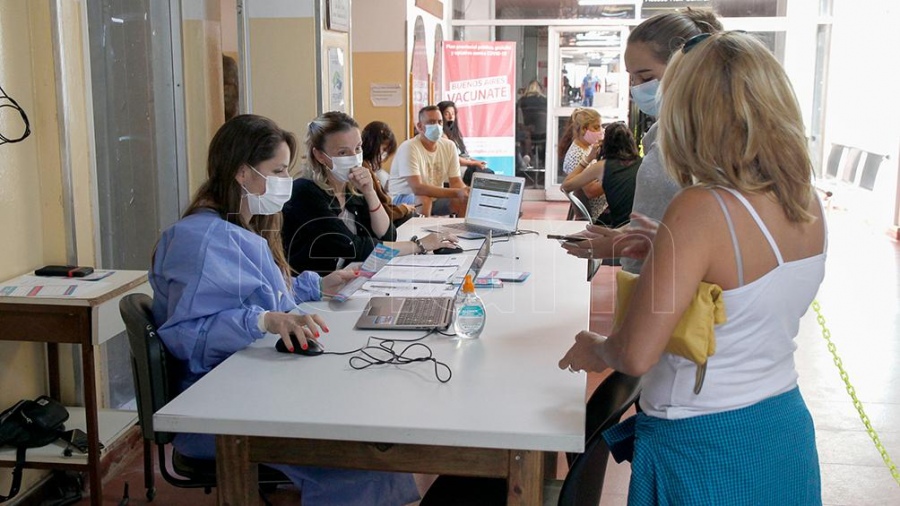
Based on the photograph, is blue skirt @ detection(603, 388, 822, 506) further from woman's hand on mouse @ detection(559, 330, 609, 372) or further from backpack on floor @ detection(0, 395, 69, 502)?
backpack on floor @ detection(0, 395, 69, 502)

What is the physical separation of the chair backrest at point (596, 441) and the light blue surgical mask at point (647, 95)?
958 mm

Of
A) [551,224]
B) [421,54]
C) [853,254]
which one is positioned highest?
[421,54]

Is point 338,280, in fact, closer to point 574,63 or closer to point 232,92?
point 232,92

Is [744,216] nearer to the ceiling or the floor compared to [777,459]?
nearer to the ceiling

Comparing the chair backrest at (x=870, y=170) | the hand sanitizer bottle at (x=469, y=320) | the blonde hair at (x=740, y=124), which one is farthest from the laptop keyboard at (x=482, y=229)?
the chair backrest at (x=870, y=170)

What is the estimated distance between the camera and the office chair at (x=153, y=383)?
2.16 m

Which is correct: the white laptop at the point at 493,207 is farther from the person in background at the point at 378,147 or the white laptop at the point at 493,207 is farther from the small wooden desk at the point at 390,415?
the small wooden desk at the point at 390,415

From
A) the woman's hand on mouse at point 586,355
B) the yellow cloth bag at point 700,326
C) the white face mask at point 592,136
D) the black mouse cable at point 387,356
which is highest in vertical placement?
the white face mask at point 592,136

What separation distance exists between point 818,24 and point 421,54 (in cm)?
528

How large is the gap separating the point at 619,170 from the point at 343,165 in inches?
79.4

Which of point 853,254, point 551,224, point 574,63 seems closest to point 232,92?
point 551,224

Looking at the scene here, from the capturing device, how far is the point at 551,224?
186 inches

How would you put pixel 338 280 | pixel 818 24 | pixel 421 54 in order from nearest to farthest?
1. pixel 338 280
2. pixel 421 54
3. pixel 818 24

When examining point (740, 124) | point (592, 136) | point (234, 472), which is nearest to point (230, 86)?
point (234, 472)
